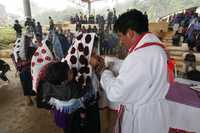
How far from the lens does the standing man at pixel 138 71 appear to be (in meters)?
1.07

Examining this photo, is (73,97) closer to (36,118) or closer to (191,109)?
(191,109)

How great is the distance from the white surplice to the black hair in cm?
5

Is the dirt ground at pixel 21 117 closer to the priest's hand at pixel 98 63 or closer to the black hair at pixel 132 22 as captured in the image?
the priest's hand at pixel 98 63

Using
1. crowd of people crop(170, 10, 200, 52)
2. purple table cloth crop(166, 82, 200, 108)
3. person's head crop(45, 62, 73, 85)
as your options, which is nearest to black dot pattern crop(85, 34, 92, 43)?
person's head crop(45, 62, 73, 85)

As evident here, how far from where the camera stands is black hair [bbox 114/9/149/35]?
1.14 m

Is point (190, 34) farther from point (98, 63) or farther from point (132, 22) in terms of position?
point (132, 22)

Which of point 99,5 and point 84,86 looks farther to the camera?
point 99,5

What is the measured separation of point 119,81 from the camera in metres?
1.11

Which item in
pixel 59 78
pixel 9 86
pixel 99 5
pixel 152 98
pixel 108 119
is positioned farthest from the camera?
pixel 99 5

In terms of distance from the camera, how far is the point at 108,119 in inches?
97.7

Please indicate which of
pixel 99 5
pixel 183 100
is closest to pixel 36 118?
pixel 183 100

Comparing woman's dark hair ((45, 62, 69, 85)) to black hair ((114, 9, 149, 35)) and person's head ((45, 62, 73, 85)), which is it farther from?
black hair ((114, 9, 149, 35))

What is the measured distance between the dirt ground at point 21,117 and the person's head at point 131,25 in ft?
6.37

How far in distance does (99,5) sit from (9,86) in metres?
12.6
